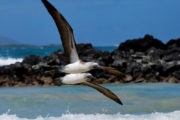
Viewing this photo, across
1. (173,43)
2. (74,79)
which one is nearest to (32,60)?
(173,43)

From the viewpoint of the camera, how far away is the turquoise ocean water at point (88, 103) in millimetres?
14600

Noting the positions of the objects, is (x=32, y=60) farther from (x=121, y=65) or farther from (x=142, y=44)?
(x=142, y=44)

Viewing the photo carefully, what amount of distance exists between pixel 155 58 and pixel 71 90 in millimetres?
5280

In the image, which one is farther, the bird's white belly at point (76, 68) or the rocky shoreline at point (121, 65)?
the rocky shoreline at point (121, 65)

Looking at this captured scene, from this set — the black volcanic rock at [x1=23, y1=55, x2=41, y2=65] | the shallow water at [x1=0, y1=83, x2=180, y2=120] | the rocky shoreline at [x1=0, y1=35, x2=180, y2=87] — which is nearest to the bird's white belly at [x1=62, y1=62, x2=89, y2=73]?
A: the shallow water at [x1=0, y1=83, x2=180, y2=120]

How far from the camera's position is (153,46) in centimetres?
2977

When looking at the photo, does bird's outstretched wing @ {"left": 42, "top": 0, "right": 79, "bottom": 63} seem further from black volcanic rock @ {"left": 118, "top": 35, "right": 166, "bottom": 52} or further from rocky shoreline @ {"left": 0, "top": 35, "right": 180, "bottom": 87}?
black volcanic rock @ {"left": 118, "top": 35, "right": 166, "bottom": 52}

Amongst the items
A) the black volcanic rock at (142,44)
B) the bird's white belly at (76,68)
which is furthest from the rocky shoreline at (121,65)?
the bird's white belly at (76,68)

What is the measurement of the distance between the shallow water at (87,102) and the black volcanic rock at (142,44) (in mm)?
5058

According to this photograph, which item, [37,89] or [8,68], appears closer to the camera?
[37,89]

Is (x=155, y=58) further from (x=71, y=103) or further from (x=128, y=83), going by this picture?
(x=71, y=103)

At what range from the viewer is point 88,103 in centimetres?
1919

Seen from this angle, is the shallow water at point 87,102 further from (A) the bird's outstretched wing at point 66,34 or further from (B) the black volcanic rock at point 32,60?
(A) the bird's outstretched wing at point 66,34

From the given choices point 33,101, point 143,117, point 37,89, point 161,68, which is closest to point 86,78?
point 143,117
